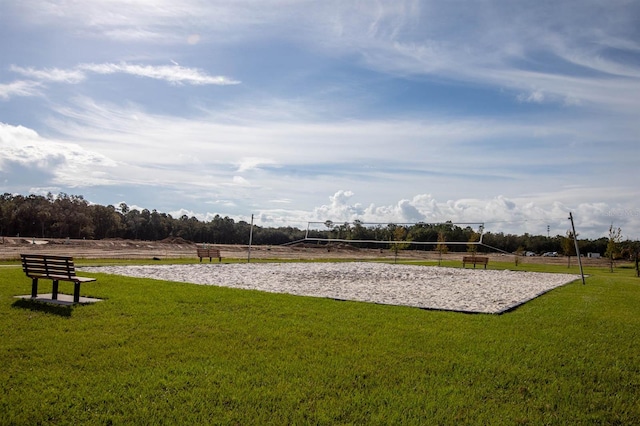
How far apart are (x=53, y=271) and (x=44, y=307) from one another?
105 cm

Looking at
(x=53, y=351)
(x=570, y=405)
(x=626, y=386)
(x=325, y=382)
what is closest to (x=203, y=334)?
(x=53, y=351)

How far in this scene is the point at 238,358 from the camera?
233 inches

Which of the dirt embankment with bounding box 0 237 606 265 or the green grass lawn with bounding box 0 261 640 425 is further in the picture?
the dirt embankment with bounding box 0 237 606 265

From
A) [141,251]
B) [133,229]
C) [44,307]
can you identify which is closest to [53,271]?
[44,307]

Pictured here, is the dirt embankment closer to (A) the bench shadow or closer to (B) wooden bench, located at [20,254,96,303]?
(B) wooden bench, located at [20,254,96,303]

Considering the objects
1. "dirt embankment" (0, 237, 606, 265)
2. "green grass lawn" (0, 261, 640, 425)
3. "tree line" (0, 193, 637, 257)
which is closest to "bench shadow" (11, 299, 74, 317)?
"green grass lawn" (0, 261, 640, 425)

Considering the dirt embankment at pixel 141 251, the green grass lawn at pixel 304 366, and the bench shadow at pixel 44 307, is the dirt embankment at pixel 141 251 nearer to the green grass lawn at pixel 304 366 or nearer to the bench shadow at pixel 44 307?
the bench shadow at pixel 44 307

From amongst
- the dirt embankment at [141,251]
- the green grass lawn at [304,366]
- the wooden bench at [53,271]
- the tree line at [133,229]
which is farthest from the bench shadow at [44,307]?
the tree line at [133,229]

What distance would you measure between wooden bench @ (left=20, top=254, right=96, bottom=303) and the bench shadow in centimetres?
36

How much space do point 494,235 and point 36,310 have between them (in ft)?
268

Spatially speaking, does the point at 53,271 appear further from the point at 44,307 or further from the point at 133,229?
the point at 133,229

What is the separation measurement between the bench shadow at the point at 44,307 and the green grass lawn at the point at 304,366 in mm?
44

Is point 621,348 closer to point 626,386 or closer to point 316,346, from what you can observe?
point 626,386

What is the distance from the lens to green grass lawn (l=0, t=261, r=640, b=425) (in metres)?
4.48
